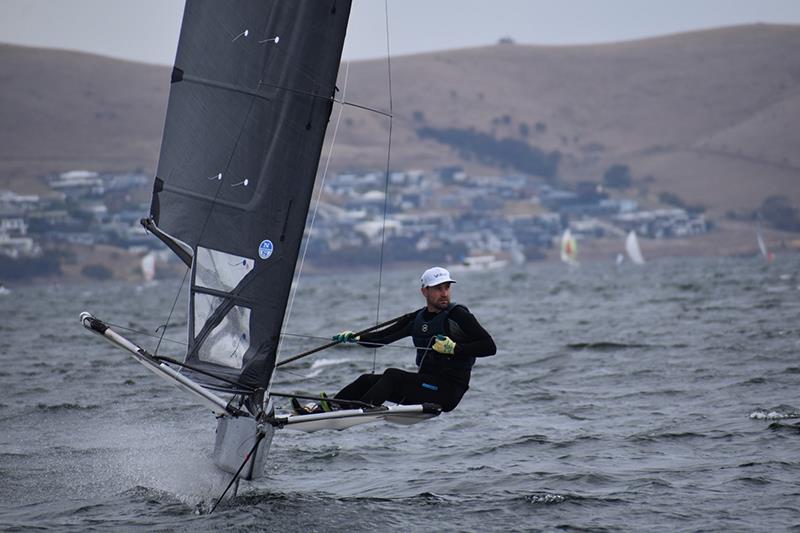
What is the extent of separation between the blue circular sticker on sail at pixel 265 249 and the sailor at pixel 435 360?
3.40 ft

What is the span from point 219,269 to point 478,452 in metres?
3.25

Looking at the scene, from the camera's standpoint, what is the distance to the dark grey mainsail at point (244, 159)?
9656 millimetres

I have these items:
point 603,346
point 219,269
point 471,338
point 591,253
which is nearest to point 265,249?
point 219,269

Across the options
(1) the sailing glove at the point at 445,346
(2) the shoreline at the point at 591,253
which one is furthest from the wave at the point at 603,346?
(2) the shoreline at the point at 591,253

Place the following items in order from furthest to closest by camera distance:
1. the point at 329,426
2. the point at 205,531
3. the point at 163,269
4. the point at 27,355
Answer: the point at 163,269
the point at 27,355
the point at 329,426
the point at 205,531

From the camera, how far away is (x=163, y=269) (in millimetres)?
133000

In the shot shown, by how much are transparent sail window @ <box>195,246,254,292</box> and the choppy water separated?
5.03 feet

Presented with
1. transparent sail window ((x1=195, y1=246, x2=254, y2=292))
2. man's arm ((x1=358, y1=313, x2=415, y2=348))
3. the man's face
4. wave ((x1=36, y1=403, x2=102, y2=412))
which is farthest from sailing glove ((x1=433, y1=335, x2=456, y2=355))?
wave ((x1=36, y1=403, x2=102, y2=412))

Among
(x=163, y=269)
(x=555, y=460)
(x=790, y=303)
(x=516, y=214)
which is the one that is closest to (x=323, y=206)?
(x=516, y=214)

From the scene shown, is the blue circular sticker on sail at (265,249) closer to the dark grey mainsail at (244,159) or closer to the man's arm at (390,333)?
the dark grey mainsail at (244,159)

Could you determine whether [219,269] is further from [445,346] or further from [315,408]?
[445,346]

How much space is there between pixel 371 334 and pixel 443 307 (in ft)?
2.24

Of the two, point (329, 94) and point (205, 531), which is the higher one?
point (329, 94)

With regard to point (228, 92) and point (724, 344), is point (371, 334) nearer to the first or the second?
point (228, 92)
